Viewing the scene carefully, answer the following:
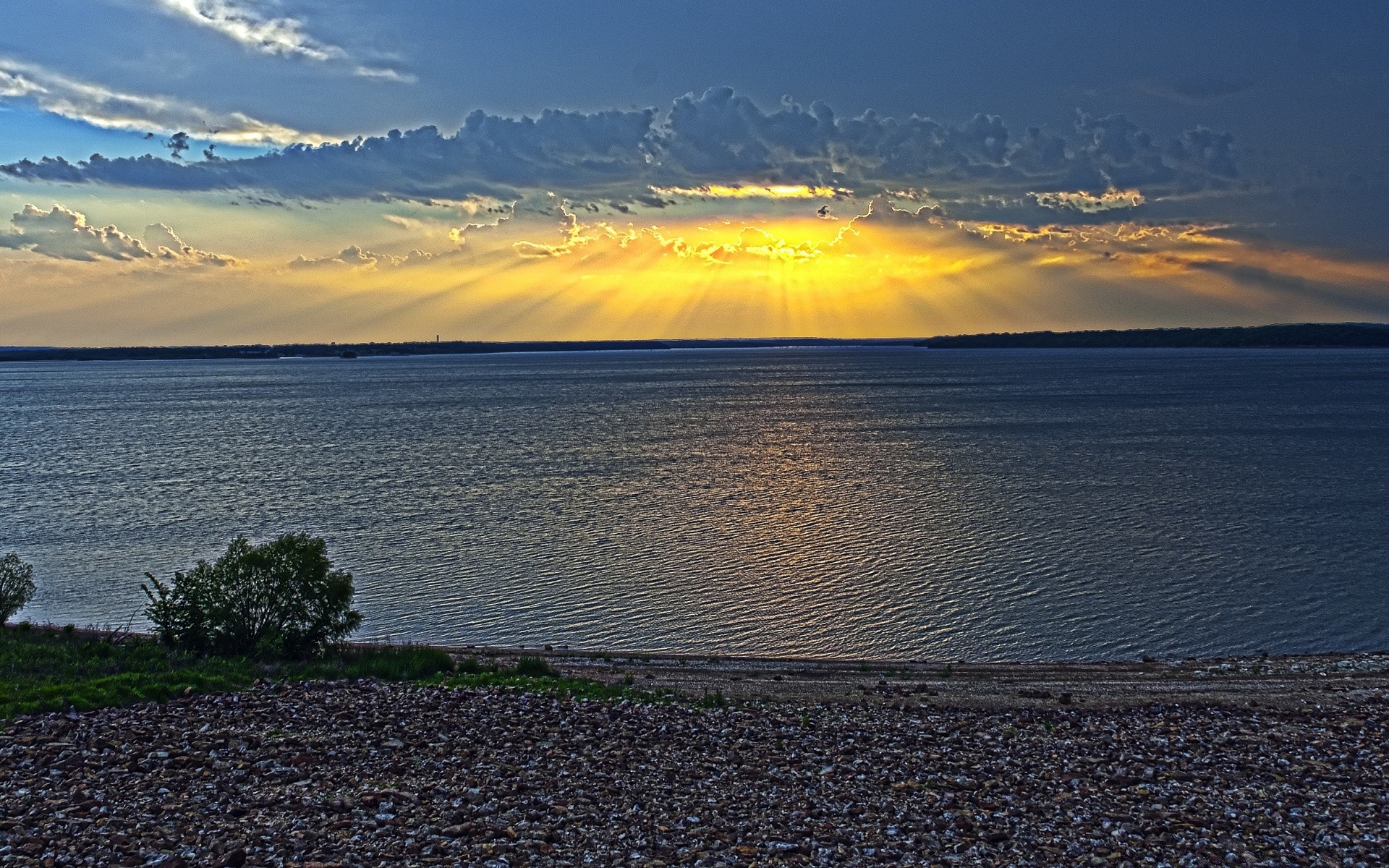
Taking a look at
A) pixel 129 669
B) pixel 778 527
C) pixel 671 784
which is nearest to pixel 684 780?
pixel 671 784

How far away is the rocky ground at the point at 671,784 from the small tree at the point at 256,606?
3.96 meters

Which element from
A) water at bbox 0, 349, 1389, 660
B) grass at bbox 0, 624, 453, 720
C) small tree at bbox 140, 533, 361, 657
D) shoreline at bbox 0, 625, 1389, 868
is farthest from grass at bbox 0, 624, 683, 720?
water at bbox 0, 349, 1389, 660

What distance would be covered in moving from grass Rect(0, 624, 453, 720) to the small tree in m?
0.67

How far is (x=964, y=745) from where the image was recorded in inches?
605

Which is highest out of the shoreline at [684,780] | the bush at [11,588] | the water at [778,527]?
the bush at [11,588]

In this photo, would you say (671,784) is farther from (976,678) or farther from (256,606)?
(256,606)

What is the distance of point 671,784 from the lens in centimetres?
1360

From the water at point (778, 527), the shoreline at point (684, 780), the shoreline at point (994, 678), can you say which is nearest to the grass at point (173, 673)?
the shoreline at point (684, 780)

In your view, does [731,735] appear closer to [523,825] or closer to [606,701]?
[606,701]

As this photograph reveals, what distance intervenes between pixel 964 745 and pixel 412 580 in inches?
890

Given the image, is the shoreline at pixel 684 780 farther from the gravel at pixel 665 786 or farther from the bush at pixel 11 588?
the bush at pixel 11 588

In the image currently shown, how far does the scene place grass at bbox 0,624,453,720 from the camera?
629 inches

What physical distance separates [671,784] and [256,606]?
11.8 meters

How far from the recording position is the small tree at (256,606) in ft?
68.5
